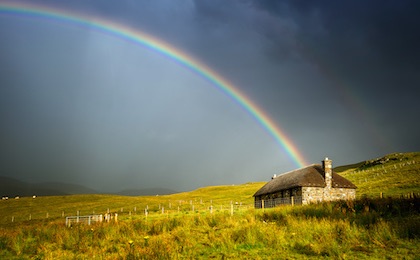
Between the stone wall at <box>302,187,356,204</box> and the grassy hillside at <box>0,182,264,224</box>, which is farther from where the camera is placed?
the grassy hillside at <box>0,182,264,224</box>

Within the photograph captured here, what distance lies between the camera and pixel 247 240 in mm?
9969

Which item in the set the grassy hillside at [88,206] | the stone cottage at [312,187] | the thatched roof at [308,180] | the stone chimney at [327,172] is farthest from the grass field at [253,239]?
the grassy hillside at [88,206]

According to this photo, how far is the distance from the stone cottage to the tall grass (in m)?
25.5

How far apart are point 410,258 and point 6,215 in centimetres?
7836

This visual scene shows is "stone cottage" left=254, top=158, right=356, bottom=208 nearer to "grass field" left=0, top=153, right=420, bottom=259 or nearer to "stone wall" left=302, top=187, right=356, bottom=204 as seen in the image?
"stone wall" left=302, top=187, right=356, bottom=204

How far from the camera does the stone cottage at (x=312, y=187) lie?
39250 mm

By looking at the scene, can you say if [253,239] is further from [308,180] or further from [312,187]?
[312,187]

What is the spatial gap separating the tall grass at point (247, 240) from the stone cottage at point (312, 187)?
25539 mm

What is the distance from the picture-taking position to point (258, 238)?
10.2m

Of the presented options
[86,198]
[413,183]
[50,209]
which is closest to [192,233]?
[413,183]

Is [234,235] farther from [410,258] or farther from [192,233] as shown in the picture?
[410,258]

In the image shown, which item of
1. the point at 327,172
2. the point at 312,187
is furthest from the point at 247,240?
the point at 327,172

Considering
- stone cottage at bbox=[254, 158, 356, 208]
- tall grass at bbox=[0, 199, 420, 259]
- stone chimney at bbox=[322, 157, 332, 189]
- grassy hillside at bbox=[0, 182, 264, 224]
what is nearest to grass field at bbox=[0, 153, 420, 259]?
tall grass at bbox=[0, 199, 420, 259]

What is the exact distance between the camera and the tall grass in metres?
8.37
